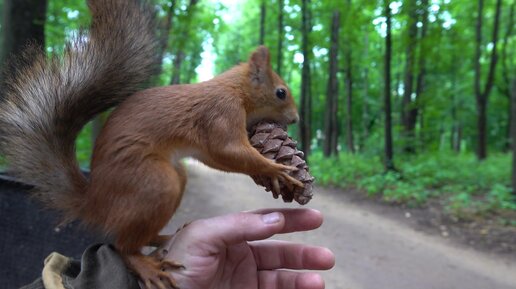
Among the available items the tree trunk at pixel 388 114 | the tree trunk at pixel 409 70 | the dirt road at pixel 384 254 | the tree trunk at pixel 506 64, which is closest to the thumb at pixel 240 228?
the dirt road at pixel 384 254

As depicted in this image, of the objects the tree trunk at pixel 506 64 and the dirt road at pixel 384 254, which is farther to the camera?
the tree trunk at pixel 506 64

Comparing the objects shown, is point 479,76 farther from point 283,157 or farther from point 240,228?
point 240,228

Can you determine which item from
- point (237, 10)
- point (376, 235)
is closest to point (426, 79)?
point (237, 10)

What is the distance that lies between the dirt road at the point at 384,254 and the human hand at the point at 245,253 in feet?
3.61

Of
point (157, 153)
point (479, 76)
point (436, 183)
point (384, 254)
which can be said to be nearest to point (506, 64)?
point (479, 76)

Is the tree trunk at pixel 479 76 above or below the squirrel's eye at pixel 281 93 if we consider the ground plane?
above

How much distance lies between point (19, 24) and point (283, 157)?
132 inches

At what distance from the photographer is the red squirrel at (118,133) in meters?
1.42

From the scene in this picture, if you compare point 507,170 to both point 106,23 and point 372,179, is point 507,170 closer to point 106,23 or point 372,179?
point 372,179

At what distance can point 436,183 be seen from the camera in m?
8.52

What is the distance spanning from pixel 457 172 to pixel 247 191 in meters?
5.00

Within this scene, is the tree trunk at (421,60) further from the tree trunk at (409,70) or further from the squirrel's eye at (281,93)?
the squirrel's eye at (281,93)

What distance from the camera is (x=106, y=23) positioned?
1455mm

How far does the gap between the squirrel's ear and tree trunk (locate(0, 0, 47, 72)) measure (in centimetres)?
264
